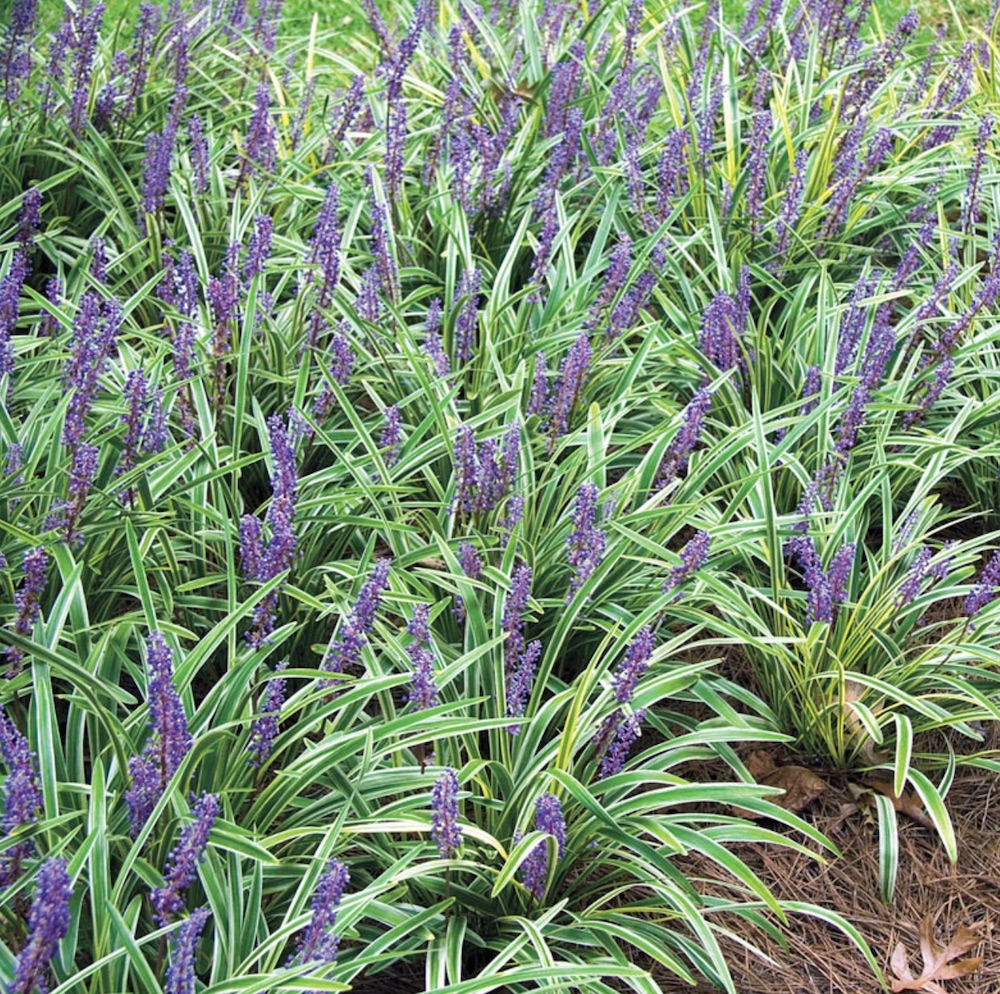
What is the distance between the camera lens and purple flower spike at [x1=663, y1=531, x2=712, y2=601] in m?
2.55

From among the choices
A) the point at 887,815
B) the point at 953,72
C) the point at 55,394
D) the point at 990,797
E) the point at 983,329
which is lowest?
the point at 990,797

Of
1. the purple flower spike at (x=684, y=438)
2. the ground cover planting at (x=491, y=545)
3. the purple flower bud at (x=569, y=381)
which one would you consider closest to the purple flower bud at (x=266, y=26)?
the ground cover planting at (x=491, y=545)

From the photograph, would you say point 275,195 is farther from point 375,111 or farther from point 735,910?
point 735,910

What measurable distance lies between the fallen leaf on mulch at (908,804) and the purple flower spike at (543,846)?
863 millimetres

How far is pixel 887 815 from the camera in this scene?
107 inches

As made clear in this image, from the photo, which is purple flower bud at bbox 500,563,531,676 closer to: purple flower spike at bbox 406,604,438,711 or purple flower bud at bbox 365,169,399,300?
purple flower spike at bbox 406,604,438,711

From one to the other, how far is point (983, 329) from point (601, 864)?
2.30 m

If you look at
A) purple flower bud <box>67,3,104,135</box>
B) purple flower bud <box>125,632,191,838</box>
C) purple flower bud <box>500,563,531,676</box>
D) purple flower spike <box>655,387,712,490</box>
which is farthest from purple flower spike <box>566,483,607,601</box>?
purple flower bud <box>67,3,104,135</box>

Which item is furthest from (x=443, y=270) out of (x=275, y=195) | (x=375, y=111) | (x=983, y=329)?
(x=983, y=329)

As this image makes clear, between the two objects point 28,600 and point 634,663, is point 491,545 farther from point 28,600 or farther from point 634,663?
point 28,600

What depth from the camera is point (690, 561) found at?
2584 mm

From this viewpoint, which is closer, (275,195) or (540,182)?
(275,195)

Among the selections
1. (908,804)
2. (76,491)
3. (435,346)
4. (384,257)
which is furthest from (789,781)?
(384,257)

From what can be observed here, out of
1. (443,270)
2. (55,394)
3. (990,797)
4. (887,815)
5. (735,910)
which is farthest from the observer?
(443,270)
